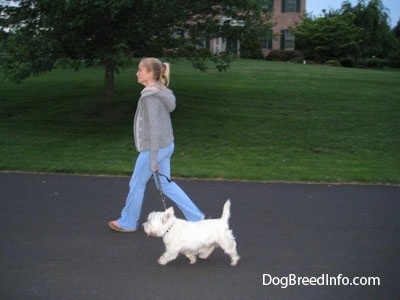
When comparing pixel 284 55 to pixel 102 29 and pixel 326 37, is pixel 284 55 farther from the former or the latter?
pixel 102 29

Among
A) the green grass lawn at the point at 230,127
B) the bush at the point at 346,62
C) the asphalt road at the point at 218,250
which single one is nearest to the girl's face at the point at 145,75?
the asphalt road at the point at 218,250

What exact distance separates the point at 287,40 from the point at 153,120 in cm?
4076

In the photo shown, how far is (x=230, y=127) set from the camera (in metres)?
14.0

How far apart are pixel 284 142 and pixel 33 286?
8982 millimetres

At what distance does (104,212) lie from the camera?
6.65 metres

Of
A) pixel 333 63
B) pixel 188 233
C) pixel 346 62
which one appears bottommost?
pixel 188 233

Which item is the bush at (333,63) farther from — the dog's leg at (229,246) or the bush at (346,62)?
the dog's leg at (229,246)

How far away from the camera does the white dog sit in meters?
4.71

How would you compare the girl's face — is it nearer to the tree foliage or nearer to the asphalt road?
the asphalt road

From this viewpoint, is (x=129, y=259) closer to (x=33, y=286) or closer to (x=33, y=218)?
(x=33, y=286)

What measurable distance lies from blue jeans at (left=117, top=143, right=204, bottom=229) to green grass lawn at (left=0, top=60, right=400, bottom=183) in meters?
3.14

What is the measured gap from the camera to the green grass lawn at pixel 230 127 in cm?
969

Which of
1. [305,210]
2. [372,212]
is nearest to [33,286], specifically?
[305,210]

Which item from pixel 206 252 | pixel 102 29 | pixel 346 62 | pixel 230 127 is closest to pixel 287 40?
pixel 346 62
